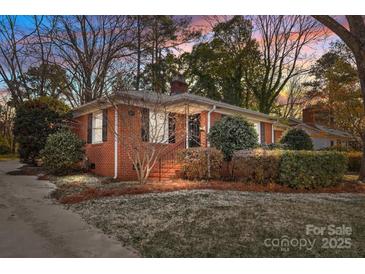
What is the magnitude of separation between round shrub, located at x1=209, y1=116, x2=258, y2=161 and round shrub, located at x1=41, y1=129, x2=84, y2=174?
3856 mm

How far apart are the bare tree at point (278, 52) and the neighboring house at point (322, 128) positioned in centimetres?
190

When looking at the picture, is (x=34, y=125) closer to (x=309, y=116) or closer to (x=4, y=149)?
(x=4, y=149)

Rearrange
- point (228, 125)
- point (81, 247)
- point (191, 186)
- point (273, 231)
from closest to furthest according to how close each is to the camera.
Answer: point (81, 247), point (273, 231), point (191, 186), point (228, 125)

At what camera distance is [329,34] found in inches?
415

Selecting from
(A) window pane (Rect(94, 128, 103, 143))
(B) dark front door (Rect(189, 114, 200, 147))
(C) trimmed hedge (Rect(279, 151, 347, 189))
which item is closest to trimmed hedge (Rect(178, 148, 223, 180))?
(C) trimmed hedge (Rect(279, 151, 347, 189))

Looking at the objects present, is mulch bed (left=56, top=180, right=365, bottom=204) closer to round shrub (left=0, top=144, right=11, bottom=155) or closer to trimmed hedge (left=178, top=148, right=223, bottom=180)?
trimmed hedge (left=178, top=148, right=223, bottom=180)

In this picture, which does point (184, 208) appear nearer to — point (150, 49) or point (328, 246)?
point (328, 246)

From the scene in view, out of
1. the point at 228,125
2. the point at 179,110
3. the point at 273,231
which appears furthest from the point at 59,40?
the point at 273,231

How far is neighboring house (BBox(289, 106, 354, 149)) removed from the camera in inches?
460

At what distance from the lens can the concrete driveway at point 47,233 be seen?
10.9 feet

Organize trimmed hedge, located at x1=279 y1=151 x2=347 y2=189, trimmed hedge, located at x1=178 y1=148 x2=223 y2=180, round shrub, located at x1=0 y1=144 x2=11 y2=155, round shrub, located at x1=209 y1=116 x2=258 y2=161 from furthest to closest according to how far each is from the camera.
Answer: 1. round shrub, located at x1=0 y1=144 x2=11 y2=155
2. round shrub, located at x1=209 y1=116 x2=258 y2=161
3. trimmed hedge, located at x1=178 y1=148 x2=223 y2=180
4. trimmed hedge, located at x1=279 y1=151 x2=347 y2=189

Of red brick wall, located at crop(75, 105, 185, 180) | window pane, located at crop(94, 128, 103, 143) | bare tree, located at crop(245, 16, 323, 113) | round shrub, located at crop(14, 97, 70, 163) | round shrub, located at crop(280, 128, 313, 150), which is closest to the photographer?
red brick wall, located at crop(75, 105, 185, 180)

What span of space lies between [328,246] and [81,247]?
2.59 m

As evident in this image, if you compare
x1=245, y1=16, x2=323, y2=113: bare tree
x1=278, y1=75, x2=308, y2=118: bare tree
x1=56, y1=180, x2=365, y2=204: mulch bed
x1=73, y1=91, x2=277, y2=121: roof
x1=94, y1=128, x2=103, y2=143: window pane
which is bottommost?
x1=56, y1=180, x2=365, y2=204: mulch bed
